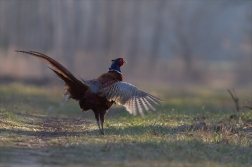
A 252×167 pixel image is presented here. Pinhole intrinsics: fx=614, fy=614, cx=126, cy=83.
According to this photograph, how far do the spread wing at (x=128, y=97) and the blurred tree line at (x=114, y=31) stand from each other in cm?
2407

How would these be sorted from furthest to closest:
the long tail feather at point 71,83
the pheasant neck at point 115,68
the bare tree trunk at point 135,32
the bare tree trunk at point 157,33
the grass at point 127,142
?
the bare tree trunk at point 157,33 → the bare tree trunk at point 135,32 → the pheasant neck at point 115,68 → the long tail feather at point 71,83 → the grass at point 127,142

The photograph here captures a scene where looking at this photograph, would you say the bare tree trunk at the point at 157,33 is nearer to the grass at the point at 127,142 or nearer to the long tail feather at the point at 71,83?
the grass at the point at 127,142

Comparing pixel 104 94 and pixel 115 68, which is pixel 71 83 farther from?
pixel 115 68

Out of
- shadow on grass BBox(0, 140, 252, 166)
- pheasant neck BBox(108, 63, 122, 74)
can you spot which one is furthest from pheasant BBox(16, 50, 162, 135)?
shadow on grass BBox(0, 140, 252, 166)

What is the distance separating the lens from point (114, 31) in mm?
45969

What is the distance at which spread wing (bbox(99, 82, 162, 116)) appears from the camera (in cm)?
1028

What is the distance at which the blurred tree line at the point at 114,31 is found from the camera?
42.2 metres

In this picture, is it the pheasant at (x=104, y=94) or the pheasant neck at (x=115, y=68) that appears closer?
the pheasant at (x=104, y=94)

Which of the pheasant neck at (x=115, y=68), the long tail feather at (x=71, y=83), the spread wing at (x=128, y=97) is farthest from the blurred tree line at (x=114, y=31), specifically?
the spread wing at (x=128, y=97)

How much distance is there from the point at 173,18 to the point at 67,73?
42.2 metres

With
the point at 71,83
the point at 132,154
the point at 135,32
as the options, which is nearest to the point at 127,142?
the point at 132,154

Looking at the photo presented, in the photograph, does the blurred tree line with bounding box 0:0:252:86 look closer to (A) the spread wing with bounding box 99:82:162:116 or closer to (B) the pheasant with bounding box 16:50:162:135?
(B) the pheasant with bounding box 16:50:162:135

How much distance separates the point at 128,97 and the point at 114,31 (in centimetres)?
3583

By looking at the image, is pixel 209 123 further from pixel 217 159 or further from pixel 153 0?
pixel 153 0
